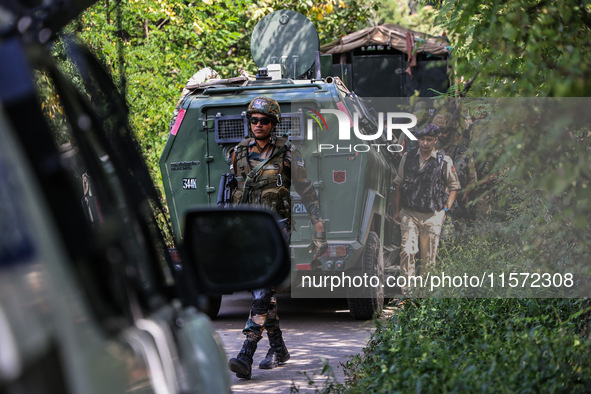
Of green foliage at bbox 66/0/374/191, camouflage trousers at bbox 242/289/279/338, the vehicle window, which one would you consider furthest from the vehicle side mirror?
green foliage at bbox 66/0/374/191

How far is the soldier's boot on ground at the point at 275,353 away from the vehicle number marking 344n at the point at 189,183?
278 cm

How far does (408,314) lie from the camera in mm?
6059

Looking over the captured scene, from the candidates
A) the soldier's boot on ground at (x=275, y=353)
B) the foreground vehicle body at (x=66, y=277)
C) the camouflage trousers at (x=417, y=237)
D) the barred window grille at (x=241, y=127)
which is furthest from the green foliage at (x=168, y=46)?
the foreground vehicle body at (x=66, y=277)

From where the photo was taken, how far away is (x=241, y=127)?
8.76m

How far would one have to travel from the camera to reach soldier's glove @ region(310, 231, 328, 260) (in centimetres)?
721

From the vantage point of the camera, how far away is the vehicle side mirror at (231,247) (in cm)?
202

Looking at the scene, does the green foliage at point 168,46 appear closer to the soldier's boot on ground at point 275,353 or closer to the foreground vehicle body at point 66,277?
the soldier's boot on ground at point 275,353

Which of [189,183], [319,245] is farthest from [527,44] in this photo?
[189,183]

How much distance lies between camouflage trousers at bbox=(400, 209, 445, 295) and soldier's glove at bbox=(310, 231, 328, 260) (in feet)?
3.26

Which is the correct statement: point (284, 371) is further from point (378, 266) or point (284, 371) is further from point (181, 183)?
point (181, 183)

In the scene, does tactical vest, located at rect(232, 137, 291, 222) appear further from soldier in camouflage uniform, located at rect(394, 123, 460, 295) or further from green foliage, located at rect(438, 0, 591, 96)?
green foliage, located at rect(438, 0, 591, 96)

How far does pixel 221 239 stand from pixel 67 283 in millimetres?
1020

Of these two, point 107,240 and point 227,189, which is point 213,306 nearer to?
point 227,189

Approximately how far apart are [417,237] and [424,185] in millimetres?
534
